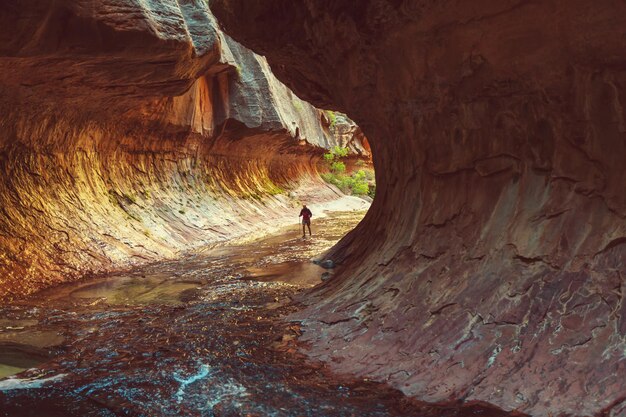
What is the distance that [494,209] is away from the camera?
4.71 metres

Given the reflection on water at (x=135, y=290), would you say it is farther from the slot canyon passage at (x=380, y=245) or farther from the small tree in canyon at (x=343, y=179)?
the small tree in canyon at (x=343, y=179)

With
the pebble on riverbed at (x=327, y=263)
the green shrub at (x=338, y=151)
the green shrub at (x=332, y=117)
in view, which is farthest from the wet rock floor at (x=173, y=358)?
the green shrub at (x=332, y=117)

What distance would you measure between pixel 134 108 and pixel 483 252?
427 inches

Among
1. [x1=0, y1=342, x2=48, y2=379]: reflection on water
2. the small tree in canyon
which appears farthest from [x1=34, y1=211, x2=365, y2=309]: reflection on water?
the small tree in canyon

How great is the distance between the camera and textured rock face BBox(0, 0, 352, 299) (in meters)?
8.22

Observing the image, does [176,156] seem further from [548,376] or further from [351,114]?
[548,376]

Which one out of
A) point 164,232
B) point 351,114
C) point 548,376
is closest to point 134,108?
point 164,232

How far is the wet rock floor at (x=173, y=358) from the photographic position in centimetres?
362

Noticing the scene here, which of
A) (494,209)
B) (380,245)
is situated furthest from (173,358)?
(494,209)

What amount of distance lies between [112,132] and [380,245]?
946cm

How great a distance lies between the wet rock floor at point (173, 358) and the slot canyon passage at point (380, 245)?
0.03m

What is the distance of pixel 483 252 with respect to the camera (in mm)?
4582

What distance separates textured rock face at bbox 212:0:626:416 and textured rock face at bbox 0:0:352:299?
3.96 metres

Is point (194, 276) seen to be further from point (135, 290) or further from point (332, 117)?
point (332, 117)
